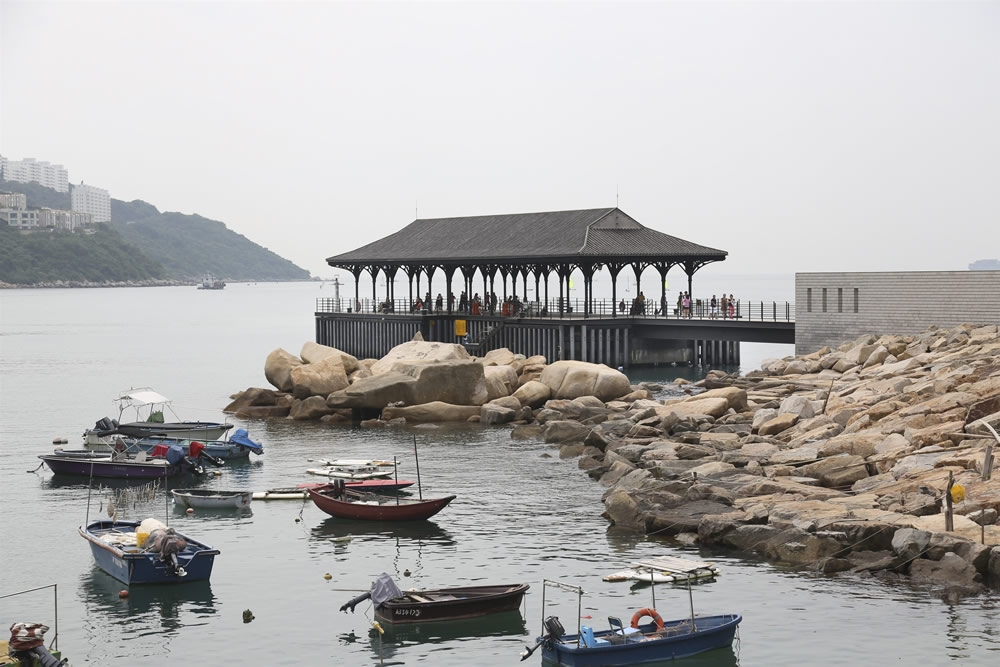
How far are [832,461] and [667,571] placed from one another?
9.80 meters

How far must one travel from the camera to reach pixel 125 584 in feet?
100

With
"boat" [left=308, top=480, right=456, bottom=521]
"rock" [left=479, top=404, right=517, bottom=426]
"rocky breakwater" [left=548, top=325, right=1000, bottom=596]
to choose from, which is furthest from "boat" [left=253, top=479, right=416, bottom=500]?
"rock" [left=479, top=404, right=517, bottom=426]

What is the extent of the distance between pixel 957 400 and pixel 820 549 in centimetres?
1244

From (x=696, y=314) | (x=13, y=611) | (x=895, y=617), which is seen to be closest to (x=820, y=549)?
(x=895, y=617)

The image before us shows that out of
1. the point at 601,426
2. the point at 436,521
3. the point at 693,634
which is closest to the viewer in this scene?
the point at 693,634

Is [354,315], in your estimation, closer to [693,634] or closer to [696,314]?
[696,314]

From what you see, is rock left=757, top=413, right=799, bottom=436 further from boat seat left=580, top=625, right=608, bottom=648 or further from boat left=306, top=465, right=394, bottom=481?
boat seat left=580, top=625, right=608, bottom=648

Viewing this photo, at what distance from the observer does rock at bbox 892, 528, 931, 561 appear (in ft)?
93.3

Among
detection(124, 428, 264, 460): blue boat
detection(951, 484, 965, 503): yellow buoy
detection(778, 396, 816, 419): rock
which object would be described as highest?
detection(778, 396, 816, 419): rock

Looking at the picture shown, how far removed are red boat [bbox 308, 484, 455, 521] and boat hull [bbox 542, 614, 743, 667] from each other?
12347mm

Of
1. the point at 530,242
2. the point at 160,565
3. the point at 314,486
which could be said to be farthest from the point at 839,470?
the point at 530,242

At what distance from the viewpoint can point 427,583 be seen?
99.2ft

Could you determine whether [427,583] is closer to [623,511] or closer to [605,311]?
[623,511]

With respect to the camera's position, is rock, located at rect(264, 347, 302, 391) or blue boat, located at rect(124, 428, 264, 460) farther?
rock, located at rect(264, 347, 302, 391)
